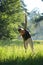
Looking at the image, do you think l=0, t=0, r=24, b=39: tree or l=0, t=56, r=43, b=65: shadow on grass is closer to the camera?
l=0, t=56, r=43, b=65: shadow on grass

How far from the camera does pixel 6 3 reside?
52.7 m

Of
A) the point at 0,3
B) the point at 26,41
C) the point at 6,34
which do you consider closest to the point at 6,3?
the point at 0,3

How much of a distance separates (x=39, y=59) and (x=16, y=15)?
44033mm

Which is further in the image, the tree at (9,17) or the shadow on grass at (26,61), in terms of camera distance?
the tree at (9,17)

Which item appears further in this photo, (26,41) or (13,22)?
(13,22)

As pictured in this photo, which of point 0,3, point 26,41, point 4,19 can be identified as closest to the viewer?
point 26,41

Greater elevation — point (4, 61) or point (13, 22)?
point (4, 61)

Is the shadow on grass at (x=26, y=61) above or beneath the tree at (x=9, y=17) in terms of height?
above

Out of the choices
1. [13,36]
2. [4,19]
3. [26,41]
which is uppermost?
[26,41]

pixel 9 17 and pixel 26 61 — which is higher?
pixel 26 61

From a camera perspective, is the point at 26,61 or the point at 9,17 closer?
the point at 26,61

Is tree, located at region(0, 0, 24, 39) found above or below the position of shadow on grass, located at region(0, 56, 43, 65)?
below

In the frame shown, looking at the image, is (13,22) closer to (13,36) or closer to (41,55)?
(13,36)

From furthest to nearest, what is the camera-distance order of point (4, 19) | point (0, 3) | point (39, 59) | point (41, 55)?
point (0, 3) < point (4, 19) < point (41, 55) < point (39, 59)
